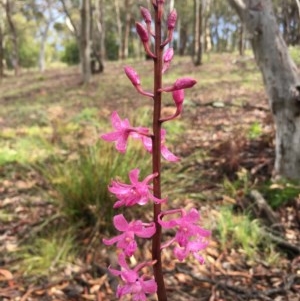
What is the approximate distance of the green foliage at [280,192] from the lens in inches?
154

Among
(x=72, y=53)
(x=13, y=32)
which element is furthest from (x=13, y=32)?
(x=72, y=53)

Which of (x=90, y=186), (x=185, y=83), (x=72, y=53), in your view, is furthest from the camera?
(x=72, y=53)

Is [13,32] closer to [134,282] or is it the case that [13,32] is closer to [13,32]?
[13,32]

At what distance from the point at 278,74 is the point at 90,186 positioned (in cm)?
209

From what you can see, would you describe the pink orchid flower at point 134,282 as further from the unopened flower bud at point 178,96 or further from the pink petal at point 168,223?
the unopened flower bud at point 178,96

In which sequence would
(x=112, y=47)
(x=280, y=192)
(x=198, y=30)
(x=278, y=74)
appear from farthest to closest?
(x=112, y=47)
(x=198, y=30)
(x=278, y=74)
(x=280, y=192)

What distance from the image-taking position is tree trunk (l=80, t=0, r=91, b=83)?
14141mm

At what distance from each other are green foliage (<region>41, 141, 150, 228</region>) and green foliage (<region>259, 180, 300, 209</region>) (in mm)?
1200

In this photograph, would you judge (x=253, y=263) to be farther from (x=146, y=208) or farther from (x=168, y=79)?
(x=168, y=79)

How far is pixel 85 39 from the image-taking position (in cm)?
1497

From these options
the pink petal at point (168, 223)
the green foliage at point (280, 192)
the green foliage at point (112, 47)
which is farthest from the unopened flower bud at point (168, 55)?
the green foliage at point (112, 47)

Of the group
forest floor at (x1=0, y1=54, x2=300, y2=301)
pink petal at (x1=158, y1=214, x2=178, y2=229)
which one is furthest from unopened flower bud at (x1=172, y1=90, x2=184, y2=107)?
forest floor at (x1=0, y1=54, x2=300, y2=301)

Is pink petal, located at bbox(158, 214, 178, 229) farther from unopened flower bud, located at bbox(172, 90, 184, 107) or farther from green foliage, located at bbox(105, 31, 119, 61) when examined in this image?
green foliage, located at bbox(105, 31, 119, 61)

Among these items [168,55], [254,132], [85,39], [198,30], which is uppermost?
[198,30]
